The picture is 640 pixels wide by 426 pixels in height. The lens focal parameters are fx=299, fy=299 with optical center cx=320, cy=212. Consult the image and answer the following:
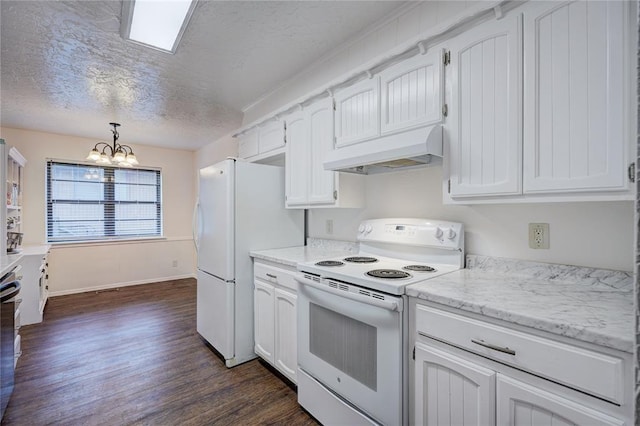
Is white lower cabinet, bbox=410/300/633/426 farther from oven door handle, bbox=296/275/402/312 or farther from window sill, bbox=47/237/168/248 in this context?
window sill, bbox=47/237/168/248

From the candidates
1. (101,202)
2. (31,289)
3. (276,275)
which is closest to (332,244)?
(276,275)

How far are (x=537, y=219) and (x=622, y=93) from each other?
640 mm

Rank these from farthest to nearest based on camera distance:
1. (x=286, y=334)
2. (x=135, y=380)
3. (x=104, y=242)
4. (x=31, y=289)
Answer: (x=104, y=242) → (x=31, y=289) → (x=135, y=380) → (x=286, y=334)

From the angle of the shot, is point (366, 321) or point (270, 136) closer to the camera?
point (366, 321)

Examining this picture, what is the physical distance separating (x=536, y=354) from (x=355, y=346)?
812 millimetres

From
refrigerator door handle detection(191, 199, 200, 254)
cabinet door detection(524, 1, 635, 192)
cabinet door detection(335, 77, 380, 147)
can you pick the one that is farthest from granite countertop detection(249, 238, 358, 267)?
cabinet door detection(524, 1, 635, 192)

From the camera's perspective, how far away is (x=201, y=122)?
400 centimetres

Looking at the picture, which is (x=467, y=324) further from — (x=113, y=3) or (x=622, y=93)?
(x=113, y=3)

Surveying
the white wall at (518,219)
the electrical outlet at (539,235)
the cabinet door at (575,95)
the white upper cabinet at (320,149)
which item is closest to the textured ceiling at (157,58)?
the white upper cabinet at (320,149)

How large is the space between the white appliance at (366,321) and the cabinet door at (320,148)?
1.53 ft

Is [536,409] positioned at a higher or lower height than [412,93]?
lower

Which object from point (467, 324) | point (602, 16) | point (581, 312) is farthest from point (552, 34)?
point (467, 324)

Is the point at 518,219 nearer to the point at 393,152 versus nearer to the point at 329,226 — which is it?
the point at 393,152

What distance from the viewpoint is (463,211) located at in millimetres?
1772
